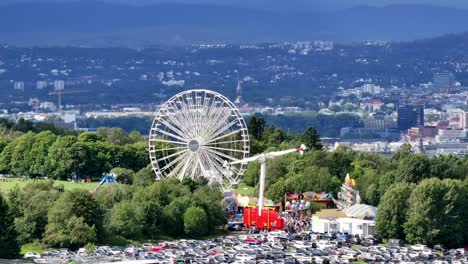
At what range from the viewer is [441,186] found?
2763 inches

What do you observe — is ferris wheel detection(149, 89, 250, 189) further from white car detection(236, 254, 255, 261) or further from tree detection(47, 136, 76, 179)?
white car detection(236, 254, 255, 261)

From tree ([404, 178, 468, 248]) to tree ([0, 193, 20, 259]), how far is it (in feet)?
54.7

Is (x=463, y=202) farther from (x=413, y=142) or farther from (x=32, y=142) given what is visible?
(x=413, y=142)

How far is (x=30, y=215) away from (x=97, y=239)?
310 centimetres

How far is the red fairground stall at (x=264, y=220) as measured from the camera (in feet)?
242

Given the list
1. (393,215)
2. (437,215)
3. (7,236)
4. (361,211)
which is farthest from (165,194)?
(7,236)

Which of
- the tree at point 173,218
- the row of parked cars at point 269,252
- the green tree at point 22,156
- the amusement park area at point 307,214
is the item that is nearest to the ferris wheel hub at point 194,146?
the amusement park area at point 307,214

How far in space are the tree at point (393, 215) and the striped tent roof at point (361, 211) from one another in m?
2.05

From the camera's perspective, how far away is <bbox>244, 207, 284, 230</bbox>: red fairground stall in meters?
73.7

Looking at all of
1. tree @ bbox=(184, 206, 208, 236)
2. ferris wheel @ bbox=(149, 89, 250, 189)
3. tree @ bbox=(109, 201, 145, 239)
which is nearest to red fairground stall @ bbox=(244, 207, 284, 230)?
tree @ bbox=(184, 206, 208, 236)

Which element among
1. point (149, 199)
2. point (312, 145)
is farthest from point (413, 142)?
point (149, 199)

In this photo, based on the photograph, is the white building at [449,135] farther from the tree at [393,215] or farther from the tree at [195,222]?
the tree at [195,222]

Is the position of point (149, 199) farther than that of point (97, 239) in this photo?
Yes

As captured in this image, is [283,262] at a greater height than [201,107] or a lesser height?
lesser
